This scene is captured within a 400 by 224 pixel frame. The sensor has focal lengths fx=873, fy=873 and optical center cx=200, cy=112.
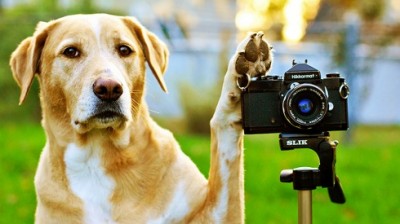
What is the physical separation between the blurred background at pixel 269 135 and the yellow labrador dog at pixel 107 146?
79 centimetres

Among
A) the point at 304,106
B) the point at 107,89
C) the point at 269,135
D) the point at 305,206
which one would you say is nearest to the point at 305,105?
the point at 304,106

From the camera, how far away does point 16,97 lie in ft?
38.4

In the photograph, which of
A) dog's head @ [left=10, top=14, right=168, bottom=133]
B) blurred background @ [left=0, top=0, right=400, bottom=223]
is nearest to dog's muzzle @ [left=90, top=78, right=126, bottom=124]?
dog's head @ [left=10, top=14, right=168, bottom=133]

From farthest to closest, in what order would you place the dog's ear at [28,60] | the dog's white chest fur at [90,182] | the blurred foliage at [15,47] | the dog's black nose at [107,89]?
the blurred foliage at [15,47] → the dog's ear at [28,60] → the dog's white chest fur at [90,182] → the dog's black nose at [107,89]

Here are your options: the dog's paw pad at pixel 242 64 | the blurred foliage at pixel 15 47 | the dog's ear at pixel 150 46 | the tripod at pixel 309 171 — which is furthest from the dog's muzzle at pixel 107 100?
the blurred foliage at pixel 15 47

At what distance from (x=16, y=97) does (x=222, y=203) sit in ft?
27.2

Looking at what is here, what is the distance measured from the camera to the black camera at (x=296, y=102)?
10.8 feet

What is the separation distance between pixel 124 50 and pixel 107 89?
0.36 metres

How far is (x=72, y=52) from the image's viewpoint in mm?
4043

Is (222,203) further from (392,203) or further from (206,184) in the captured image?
(392,203)

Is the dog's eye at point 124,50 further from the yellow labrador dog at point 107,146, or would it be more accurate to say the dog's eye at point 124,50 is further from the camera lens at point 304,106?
the camera lens at point 304,106

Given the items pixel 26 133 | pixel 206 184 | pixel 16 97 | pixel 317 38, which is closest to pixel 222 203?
pixel 206 184

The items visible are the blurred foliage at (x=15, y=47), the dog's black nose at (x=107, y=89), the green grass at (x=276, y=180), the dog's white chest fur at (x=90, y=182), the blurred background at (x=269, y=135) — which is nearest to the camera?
the dog's black nose at (x=107, y=89)

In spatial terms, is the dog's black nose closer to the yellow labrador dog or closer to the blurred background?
the yellow labrador dog
